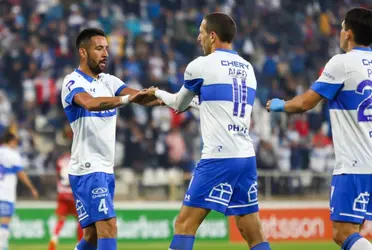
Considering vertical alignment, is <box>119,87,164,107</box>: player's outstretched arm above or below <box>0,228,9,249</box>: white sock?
above

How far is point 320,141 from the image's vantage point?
2262 cm

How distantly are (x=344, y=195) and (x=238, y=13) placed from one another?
18.7m

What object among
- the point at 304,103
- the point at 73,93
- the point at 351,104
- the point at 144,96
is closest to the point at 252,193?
the point at 304,103

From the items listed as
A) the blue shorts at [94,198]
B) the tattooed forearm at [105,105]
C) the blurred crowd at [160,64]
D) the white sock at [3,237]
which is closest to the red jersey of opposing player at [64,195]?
the white sock at [3,237]

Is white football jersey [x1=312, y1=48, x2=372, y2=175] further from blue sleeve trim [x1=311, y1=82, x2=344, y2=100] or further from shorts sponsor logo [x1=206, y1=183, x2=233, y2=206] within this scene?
shorts sponsor logo [x1=206, y1=183, x2=233, y2=206]

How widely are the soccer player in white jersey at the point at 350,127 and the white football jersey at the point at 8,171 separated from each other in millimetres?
9278

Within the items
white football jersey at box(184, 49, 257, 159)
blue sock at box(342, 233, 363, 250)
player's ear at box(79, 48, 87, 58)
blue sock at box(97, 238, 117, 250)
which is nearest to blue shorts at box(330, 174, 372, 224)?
blue sock at box(342, 233, 363, 250)

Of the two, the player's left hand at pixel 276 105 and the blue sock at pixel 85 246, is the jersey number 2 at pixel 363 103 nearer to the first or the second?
the player's left hand at pixel 276 105

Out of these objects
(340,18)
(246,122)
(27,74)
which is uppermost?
(340,18)

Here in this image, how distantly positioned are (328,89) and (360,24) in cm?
71

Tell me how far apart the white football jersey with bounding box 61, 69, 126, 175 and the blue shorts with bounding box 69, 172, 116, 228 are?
9 centimetres

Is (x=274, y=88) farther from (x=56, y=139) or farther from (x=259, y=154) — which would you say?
(x=56, y=139)

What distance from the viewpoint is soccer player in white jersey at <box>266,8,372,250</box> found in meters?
8.61

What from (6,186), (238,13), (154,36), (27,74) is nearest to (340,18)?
(238,13)
